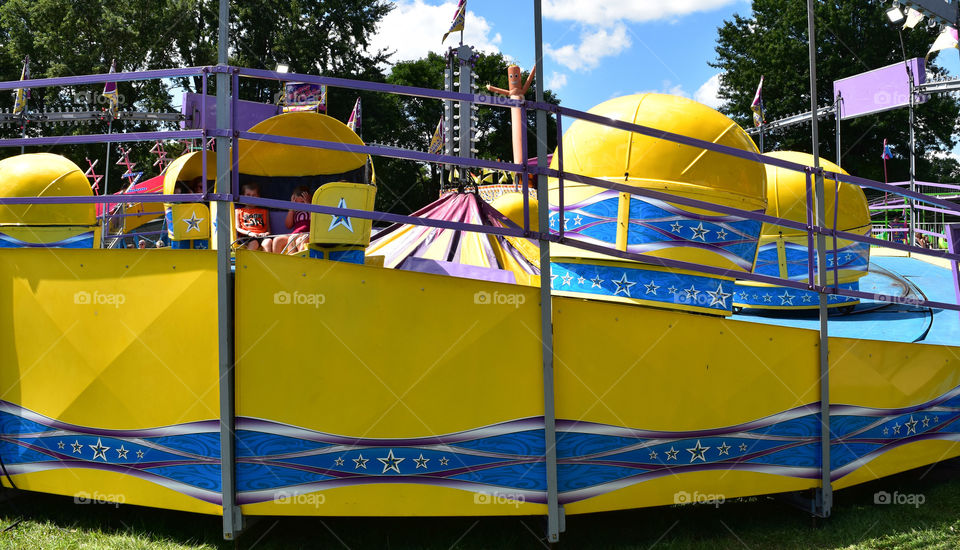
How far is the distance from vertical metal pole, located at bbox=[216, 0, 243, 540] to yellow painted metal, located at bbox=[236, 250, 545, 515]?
60mm

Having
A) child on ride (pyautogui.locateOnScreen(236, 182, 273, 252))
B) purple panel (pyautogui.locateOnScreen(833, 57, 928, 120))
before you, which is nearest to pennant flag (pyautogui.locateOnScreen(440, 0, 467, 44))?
child on ride (pyautogui.locateOnScreen(236, 182, 273, 252))

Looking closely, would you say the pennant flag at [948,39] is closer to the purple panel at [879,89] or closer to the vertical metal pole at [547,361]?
the vertical metal pole at [547,361]

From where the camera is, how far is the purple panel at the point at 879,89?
1758cm

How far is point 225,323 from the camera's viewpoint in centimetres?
373

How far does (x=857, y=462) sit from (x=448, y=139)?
31.9ft

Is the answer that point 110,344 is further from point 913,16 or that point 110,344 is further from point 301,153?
point 913,16

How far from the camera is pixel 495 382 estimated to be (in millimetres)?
3932

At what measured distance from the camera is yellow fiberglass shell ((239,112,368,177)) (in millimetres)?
7090

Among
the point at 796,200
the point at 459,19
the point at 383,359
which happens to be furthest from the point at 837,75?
the point at 383,359

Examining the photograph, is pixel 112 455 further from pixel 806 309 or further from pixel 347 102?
pixel 347 102

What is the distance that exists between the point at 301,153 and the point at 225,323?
455cm

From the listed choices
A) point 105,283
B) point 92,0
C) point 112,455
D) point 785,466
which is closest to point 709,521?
point 785,466

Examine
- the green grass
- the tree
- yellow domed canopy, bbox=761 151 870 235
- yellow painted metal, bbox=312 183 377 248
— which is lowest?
the green grass

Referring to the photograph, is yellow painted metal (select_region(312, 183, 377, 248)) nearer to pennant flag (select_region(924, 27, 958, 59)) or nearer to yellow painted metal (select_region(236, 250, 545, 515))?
yellow painted metal (select_region(236, 250, 545, 515))
